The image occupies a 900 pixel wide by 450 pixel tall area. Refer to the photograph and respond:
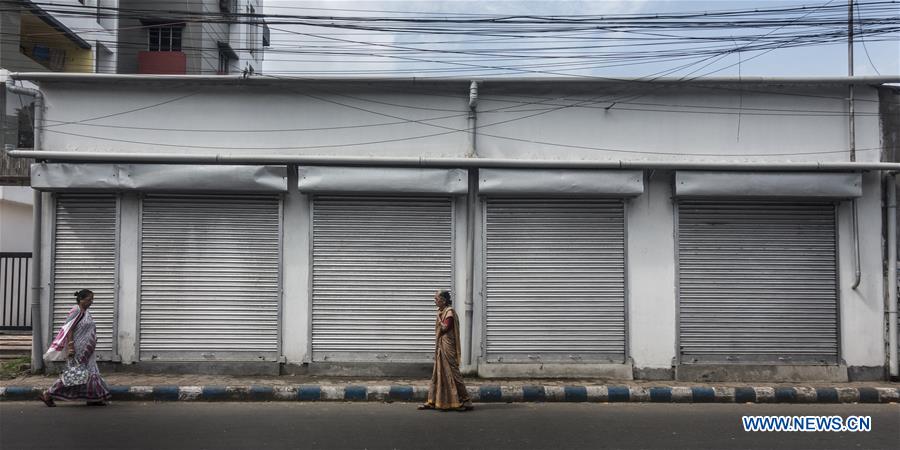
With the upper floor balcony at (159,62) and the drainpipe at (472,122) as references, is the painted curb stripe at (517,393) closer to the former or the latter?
the drainpipe at (472,122)

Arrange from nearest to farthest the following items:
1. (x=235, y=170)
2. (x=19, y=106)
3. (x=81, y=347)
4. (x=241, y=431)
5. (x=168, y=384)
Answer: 1. (x=241, y=431)
2. (x=81, y=347)
3. (x=168, y=384)
4. (x=235, y=170)
5. (x=19, y=106)

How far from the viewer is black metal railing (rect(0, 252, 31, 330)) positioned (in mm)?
11672

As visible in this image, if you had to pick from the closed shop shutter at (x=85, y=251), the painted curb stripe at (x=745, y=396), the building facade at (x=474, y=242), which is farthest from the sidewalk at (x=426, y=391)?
the closed shop shutter at (x=85, y=251)

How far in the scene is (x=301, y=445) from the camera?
630 centimetres

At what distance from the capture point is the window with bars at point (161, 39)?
944 inches

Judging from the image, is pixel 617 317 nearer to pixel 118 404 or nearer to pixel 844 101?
pixel 844 101

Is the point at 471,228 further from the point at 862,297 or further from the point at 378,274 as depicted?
the point at 862,297

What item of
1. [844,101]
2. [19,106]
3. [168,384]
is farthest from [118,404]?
[844,101]

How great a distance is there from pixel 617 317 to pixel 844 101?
4.84 meters

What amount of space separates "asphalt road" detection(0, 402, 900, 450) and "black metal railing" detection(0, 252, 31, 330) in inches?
149

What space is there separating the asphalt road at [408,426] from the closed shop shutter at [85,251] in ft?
6.00

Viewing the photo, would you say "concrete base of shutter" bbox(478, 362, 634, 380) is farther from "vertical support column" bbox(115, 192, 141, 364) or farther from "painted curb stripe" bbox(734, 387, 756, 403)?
"vertical support column" bbox(115, 192, 141, 364)

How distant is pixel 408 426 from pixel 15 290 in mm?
8540

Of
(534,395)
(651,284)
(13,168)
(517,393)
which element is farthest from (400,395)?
(13,168)
